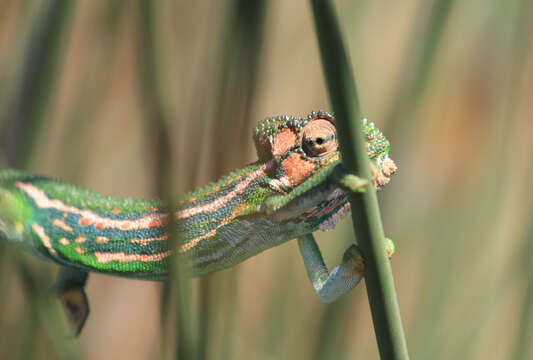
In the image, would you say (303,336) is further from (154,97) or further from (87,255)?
(154,97)

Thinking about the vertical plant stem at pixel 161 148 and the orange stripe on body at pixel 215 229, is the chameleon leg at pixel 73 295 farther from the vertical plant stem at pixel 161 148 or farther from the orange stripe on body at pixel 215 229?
the vertical plant stem at pixel 161 148

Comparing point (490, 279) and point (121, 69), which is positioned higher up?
point (121, 69)

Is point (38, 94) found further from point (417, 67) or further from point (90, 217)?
point (417, 67)

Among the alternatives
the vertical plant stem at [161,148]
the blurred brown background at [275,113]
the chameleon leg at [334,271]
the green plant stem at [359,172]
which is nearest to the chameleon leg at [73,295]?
the blurred brown background at [275,113]

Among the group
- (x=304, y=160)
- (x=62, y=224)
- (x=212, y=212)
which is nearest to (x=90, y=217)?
(x=62, y=224)

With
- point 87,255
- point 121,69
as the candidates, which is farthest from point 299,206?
point 121,69

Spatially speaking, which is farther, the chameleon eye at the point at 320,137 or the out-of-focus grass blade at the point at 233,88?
the chameleon eye at the point at 320,137

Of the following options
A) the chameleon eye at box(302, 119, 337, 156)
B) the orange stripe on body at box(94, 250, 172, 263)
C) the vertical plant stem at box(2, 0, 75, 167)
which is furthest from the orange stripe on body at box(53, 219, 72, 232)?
the chameleon eye at box(302, 119, 337, 156)
